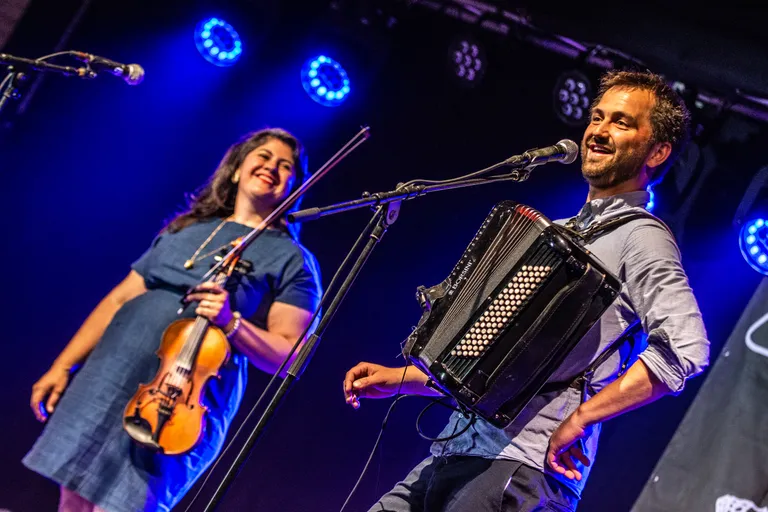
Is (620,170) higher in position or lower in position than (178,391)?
higher

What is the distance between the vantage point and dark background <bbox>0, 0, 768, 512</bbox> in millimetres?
4195

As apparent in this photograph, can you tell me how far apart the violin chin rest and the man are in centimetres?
98

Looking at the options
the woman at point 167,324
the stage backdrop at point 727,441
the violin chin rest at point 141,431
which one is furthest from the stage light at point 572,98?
the violin chin rest at point 141,431

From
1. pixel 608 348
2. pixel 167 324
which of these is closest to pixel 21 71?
pixel 167 324

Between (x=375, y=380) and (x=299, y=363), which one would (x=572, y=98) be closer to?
(x=375, y=380)

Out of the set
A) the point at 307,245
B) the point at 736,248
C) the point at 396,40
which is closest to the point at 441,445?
the point at 307,245

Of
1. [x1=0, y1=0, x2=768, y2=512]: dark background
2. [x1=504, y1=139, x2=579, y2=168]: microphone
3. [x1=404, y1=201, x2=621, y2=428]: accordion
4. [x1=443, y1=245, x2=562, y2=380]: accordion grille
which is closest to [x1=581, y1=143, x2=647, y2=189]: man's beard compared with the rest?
[x1=504, y1=139, x2=579, y2=168]: microphone

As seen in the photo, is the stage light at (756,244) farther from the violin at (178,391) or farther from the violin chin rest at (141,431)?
the violin chin rest at (141,431)

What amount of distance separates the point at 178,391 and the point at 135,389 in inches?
9.5

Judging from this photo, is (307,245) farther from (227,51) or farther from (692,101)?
(692,101)

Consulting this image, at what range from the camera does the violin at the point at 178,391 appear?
2830mm

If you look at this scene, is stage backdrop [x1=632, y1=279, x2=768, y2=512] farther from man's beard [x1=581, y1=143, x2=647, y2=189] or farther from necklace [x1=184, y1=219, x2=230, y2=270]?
necklace [x1=184, y1=219, x2=230, y2=270]

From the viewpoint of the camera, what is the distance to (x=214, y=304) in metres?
3.02

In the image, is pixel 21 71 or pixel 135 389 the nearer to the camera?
pixel 135 389
